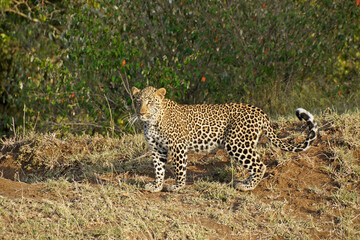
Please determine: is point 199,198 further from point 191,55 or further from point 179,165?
point 191,55

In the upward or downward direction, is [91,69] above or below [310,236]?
above

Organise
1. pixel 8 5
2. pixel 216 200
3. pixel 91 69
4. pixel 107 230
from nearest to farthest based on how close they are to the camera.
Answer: pixel 107 230 < pixel 216 200 < pixel 91 69 < pixel 8 5

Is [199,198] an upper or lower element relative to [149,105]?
lower

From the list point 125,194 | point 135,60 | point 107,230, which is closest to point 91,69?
point 135,60

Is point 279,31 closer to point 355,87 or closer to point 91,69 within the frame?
point 355,87

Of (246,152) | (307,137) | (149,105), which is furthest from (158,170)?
(307,137)

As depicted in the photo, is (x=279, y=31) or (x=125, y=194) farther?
(x=279, y=31)

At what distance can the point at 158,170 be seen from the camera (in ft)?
22.8

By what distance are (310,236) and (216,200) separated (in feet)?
4.24

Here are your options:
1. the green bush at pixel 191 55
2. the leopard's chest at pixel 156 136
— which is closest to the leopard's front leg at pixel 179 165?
the leopard's chest at pixel 156 136

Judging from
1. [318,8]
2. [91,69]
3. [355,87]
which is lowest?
[355,87]

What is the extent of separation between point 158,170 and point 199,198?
0.84 metres

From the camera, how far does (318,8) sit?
11.3m

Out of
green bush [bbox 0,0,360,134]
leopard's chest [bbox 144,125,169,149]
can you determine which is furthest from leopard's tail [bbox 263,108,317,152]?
green bush [bbox 0,0,360,134]
